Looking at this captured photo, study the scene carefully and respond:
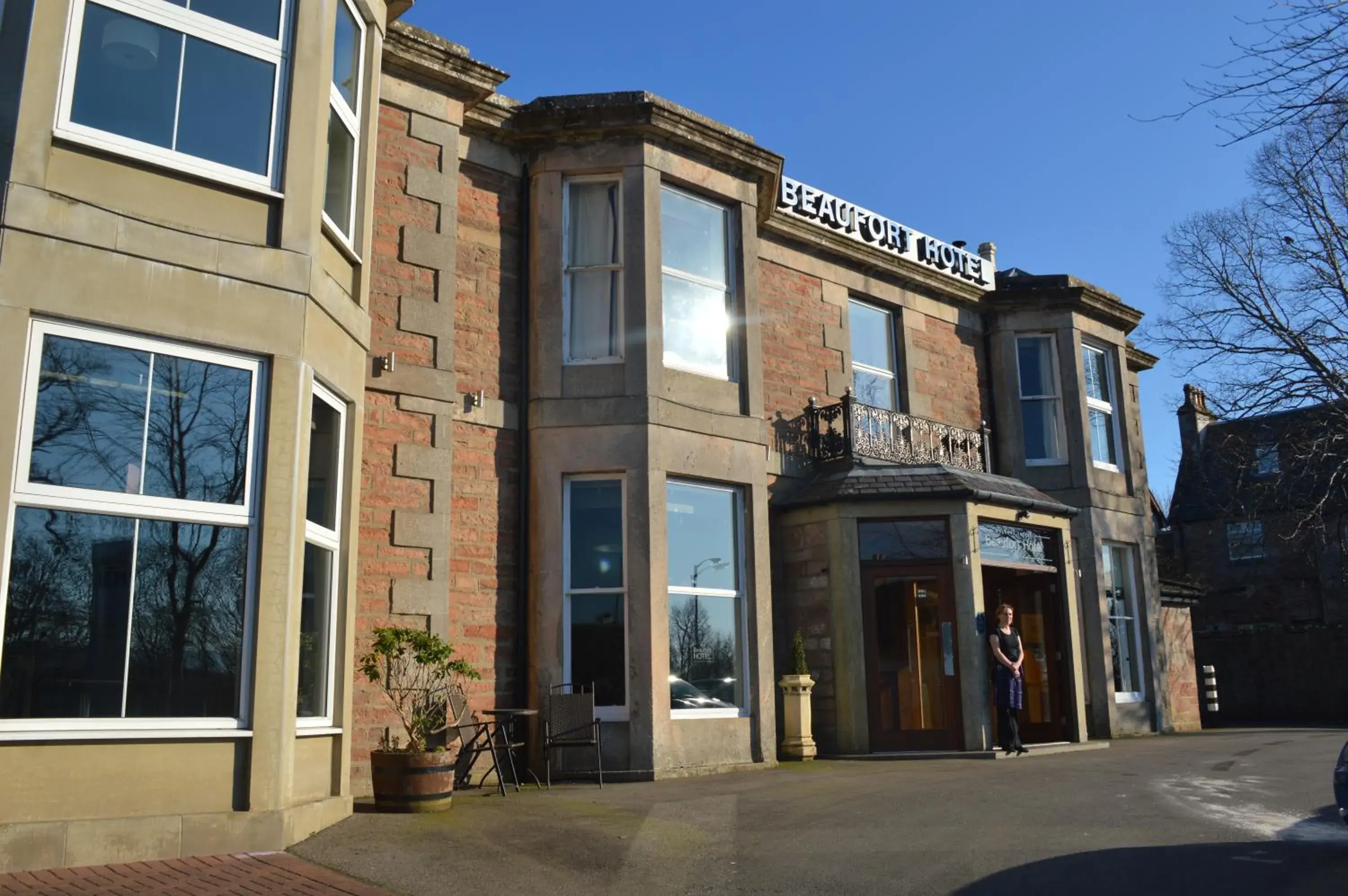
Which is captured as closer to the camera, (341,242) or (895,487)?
(341,242)

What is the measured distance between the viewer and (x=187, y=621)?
6984mm

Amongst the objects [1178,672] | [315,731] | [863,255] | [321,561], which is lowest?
[315,731]

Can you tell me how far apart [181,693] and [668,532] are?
567 cm

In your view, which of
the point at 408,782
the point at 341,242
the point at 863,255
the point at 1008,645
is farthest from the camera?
the point at 863,255

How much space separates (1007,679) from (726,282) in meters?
5.45

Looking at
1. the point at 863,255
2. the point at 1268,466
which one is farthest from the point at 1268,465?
Result: the point at 863,255

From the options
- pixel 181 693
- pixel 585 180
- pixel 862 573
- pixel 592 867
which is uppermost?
pixel 585 180

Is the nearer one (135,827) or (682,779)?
(135,827)

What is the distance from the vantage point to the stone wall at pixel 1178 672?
17641 millimetres

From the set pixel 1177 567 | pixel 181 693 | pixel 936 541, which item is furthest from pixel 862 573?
pixel 1177 567

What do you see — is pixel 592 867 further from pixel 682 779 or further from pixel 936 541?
pixel 936 541

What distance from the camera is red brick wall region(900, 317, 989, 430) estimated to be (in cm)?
1602

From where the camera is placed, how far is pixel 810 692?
1280 centimetres

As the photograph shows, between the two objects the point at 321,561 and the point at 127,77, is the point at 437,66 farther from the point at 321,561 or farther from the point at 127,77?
the point at 321,561
